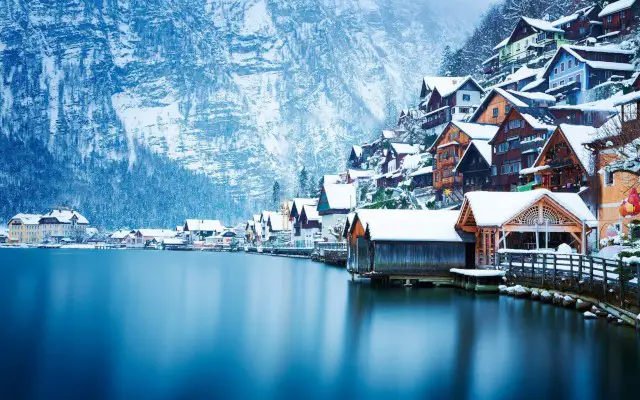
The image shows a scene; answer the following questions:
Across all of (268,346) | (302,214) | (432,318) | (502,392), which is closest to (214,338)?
(268,346)

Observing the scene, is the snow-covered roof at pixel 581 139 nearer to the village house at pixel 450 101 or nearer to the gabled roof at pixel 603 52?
the gabled roof at pixel 603 52

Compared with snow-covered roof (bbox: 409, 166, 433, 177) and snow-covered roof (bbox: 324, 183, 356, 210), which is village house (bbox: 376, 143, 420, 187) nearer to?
snow-covered roof (bbox: 409, 166, 433, 177)

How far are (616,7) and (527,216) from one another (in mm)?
47417

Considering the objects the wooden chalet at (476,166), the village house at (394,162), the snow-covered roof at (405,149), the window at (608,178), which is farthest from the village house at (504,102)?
the window at (608,178)

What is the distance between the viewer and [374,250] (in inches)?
1689

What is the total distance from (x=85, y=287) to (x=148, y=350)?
27933 mm

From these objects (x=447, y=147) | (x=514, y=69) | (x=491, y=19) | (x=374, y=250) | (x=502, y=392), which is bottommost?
(x=502, y=392)

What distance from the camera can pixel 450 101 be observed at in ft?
287

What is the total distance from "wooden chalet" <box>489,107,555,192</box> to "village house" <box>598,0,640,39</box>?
23.6m

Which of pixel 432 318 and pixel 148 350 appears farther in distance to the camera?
pixel 432 318

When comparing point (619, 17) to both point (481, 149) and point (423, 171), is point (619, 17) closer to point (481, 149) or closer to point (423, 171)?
point (481, 149)

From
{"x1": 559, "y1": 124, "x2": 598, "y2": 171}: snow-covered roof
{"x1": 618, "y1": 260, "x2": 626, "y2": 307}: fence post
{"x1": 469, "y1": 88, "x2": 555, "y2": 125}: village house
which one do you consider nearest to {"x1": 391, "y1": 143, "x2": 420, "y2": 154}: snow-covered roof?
{"x1": 469, "y1": 88, "x2": 555, "y2": 125}: village house

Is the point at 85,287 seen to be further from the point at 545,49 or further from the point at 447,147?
the point at 545,49

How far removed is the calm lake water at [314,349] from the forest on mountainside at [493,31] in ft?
249
